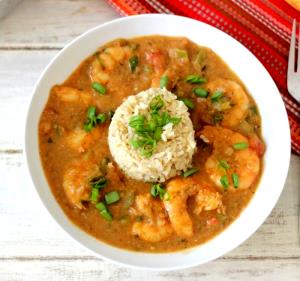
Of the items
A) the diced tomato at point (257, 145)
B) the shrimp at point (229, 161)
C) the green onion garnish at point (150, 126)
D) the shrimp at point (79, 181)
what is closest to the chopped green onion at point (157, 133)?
the green onion garnish at point (150, 126)

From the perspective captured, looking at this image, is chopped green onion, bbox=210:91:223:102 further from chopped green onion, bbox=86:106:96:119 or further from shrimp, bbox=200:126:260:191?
chopped green onion, bbox=86:106:96:119

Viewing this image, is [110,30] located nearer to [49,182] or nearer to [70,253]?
[49,182]

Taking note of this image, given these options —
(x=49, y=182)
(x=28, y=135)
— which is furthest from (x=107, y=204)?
(x=28, y=135)

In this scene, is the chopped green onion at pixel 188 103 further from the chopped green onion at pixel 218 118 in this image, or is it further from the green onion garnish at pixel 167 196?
the green onion garnish at pixel 167 196

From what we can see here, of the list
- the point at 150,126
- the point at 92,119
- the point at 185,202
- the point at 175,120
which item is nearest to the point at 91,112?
the point at 92,119

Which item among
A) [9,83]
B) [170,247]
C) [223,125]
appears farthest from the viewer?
[9,83]

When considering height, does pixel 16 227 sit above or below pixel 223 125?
below
